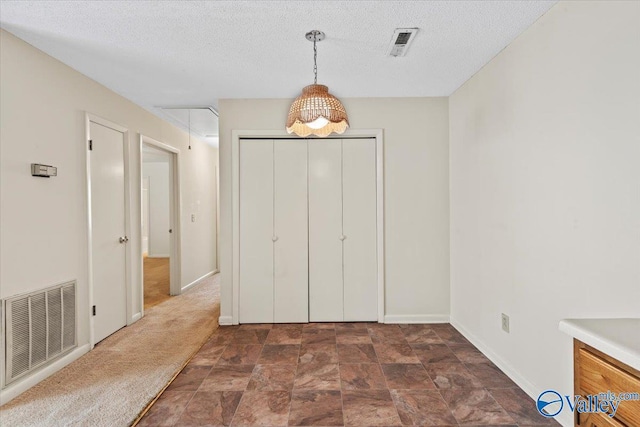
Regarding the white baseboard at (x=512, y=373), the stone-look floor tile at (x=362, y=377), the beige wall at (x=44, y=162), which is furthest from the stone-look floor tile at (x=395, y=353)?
the beige wall at (x=44, y=162)

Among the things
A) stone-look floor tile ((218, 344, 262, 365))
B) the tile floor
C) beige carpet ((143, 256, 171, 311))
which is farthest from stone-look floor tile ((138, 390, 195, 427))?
beige carpet ((143, 256, 171, 311))

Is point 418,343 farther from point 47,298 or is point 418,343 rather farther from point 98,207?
point 98,207

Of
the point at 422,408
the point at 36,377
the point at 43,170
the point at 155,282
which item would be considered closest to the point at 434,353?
the point at 422,408

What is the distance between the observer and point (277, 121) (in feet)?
11.5

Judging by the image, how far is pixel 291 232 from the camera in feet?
11.6

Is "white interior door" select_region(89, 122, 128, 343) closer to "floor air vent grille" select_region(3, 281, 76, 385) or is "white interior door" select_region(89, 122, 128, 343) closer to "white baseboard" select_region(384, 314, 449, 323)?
"floor air vent grille" select_region(3, 281, 76, 385)

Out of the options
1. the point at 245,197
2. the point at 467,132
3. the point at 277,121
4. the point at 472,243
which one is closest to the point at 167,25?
the point at 277,121

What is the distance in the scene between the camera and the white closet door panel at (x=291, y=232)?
11.5 ft

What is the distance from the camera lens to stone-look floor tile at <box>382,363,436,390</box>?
2.26m

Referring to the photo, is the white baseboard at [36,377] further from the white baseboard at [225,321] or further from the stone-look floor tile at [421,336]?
the stone-look floor tile at [421,336]

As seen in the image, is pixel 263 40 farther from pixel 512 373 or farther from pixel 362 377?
pixel 512 373

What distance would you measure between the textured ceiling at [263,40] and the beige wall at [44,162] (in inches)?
7.0

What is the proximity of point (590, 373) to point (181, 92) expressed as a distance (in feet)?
12.2

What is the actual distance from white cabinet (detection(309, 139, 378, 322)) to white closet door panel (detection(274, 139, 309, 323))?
0.28 ft
